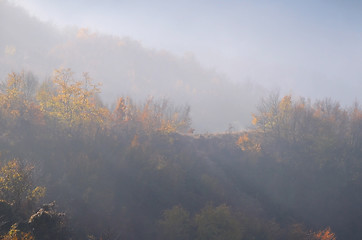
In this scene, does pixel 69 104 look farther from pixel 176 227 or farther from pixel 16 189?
pixel 176 227

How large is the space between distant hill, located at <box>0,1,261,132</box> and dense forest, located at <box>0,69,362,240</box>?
221 ft

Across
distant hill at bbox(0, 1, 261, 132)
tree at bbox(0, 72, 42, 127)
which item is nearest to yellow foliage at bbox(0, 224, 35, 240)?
tree at bbox(0, 72, 42, 127)

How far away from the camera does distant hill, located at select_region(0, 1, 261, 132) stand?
128375 mm

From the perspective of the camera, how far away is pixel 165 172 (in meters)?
40.1

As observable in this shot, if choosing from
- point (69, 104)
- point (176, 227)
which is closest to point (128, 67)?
point (69, 104)

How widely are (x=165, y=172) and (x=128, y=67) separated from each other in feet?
421

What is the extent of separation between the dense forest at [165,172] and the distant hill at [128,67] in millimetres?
67365

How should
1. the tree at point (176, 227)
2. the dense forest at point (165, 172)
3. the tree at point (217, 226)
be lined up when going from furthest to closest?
the tree at point (176, 227)
the dense forest at point (165, 172)
the tree at point (217, 226)

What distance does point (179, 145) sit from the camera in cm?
4856

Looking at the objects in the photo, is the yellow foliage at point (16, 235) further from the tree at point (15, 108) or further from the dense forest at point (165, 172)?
the tree at point (15, 108)

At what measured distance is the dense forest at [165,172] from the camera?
94.2ft

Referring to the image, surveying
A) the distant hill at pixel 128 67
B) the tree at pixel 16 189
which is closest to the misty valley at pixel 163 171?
the tree at pixel 16 189

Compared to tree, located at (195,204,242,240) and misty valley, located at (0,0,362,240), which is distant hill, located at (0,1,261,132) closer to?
misty valley, located at (0,0,362,240)

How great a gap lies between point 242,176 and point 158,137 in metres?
17.9
